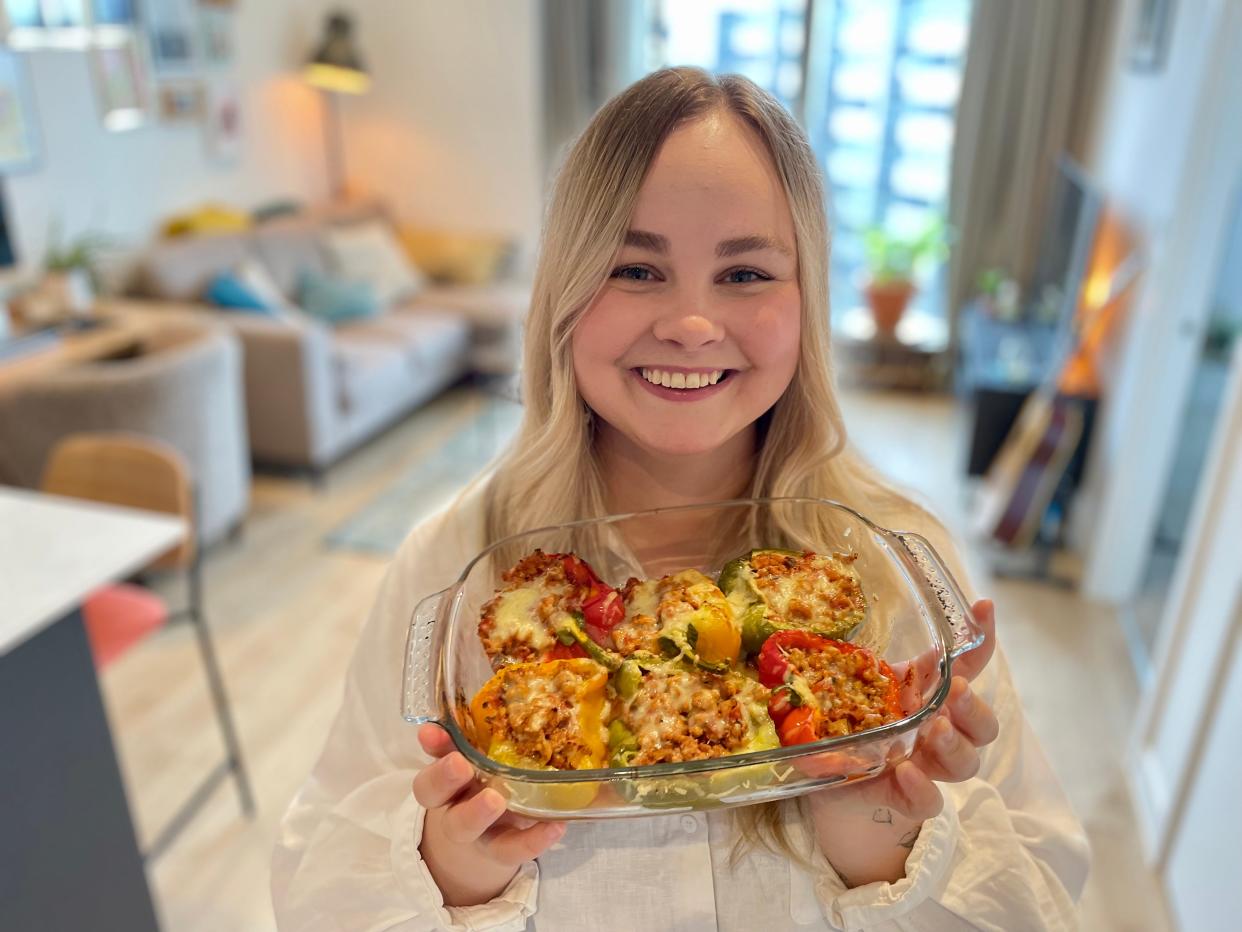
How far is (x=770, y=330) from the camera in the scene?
72 cm

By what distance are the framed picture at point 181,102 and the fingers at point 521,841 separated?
158 inches

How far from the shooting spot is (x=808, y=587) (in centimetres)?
67

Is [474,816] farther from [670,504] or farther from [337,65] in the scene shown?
[337,65]

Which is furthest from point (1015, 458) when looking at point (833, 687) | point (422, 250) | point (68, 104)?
point (68, 104)

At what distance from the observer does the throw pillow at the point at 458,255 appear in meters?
4.83

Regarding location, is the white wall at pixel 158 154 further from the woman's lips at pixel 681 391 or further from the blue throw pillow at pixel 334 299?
the woman's lips at pixel 681 391

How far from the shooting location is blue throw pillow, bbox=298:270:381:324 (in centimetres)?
411

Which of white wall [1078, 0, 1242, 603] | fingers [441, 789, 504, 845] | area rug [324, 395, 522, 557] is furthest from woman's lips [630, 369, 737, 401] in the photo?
white wall [1078, 0, 1242, 603]

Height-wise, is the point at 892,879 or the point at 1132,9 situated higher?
the point at 1132,9

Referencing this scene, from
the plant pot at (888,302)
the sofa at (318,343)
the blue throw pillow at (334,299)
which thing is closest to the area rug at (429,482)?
the sofa at (318,343)

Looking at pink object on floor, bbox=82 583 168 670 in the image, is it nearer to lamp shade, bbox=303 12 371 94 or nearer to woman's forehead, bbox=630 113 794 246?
woman's forehead, bbox=630 113 794 246

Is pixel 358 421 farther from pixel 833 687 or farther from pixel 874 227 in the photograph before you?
pixel 833 687

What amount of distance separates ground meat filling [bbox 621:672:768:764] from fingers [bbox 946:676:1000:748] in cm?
14

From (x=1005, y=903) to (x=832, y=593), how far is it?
32 centimetres
